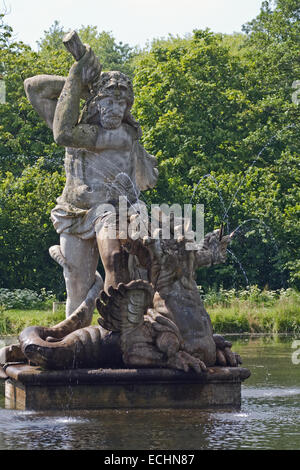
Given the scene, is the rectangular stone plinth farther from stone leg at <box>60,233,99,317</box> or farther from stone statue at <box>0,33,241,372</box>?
stone leg at <box>60,233,99,317</box>

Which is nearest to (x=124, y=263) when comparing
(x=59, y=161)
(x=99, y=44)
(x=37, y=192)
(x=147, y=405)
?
(x=147, y=405)

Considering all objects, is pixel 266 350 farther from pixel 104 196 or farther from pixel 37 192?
pixel 37 192

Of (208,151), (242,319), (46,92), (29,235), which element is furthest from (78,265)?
(208,151)

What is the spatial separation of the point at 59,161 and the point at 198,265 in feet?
87.5

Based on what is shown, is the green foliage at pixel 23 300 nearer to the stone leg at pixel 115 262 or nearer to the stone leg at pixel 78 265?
the stone leg at pixel 78 265

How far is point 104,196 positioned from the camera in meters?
10.2

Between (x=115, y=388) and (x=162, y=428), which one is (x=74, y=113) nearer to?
(x=115, y=388)

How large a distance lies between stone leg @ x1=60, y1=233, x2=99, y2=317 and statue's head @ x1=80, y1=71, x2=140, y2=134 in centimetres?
112

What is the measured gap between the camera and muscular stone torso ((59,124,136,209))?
10242 millimetres

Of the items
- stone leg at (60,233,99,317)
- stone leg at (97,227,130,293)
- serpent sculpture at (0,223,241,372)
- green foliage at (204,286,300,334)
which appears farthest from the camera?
green foliage at (204,286,300,334)

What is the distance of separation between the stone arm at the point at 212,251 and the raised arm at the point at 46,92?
6.47 feet

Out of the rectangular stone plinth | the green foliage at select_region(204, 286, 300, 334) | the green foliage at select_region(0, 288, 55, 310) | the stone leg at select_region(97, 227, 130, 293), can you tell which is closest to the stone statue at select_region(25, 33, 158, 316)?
the stone leg at select_region(97, 227, 130, 293)

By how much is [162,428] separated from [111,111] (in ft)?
11.7

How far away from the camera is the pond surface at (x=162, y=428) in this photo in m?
7.17
